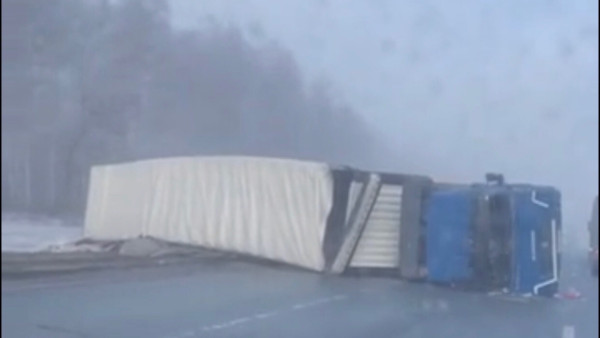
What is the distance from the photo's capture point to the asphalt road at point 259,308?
29.8 feet

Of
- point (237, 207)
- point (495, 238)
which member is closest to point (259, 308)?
point (495, 238)

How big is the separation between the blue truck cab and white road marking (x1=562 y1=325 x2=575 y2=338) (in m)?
4.73

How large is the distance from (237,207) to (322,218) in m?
1.73

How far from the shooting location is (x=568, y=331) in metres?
12.4

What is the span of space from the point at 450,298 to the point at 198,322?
6798 millimetres

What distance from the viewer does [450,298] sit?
53.7ft

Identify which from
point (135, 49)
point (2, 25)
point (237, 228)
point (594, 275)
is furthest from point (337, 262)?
point (2, 25)

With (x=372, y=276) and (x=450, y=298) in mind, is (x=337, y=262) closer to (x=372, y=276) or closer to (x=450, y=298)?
(x=372, y=276)

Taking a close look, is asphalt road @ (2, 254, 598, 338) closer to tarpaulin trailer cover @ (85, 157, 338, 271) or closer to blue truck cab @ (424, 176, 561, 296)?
blue truck cab @ (424, 176, 561, 296)

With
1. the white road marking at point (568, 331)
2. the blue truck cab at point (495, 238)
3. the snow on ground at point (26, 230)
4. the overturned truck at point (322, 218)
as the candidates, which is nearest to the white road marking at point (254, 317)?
the white road marking at point (568, 331)

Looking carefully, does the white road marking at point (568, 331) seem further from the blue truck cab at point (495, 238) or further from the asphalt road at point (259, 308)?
the blue truck cab at point (495, 238)

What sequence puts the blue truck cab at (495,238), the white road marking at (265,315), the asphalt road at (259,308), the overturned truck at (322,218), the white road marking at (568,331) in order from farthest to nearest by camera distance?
1. the overturned truck at (322,218)
2. the blue truck cab at (495,238)
3. the white road marking at (568,331)
4. the white road marking at (265,315)
5. the asphalt road at (259,308)

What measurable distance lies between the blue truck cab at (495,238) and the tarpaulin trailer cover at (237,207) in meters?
1.72

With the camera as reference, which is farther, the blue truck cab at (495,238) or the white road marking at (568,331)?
the blue truck cab at (495,238)
